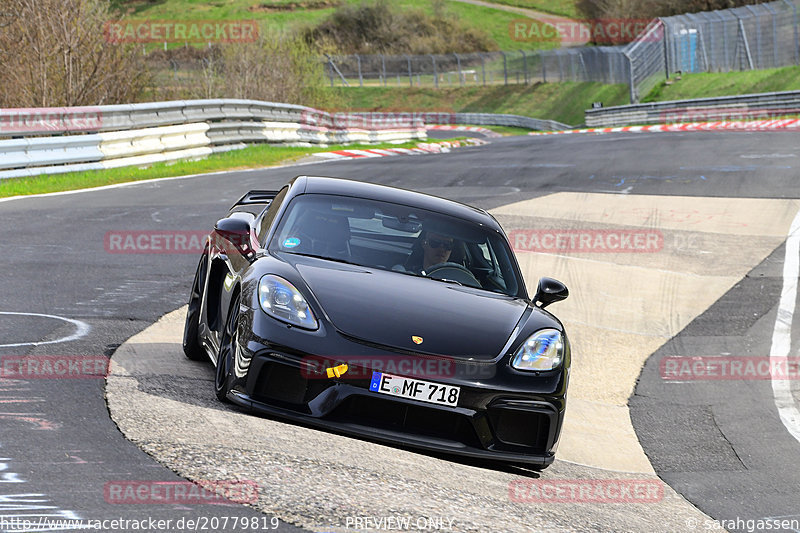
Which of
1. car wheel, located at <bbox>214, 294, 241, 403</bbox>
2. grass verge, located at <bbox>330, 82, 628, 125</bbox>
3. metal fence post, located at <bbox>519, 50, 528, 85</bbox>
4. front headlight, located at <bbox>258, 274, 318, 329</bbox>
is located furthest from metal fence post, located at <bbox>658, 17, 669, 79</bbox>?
front headlight, located at <bbox>258, 274, 318, 329</bbox>

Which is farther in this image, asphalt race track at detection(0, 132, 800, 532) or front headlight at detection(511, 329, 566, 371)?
front headlight at detection(511, 329, 566, 371)

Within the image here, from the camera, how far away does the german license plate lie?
5.31 m

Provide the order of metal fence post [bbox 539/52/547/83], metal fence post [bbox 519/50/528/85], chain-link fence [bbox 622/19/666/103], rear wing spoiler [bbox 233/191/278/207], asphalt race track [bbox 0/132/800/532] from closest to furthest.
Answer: asphalt race track [bbox 0/132/800/532], rear wing spoiler [bbox 233/191/278/207], chain-link fence [bbox 622/19/666/103], metal fence post [bbox 539/52/547/83], metal fence post [bbox 519/50/528/85]

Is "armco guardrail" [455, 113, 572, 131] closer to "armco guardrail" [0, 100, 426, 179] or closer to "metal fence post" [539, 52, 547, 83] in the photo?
"metal fence post" [539, 52, 547, 83]

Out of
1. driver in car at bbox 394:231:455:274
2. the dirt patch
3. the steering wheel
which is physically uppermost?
the dirt patch

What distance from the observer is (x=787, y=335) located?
9977 millimetres

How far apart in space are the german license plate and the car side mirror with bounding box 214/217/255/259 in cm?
148

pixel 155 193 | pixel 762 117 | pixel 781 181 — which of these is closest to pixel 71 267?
pixel 155 193

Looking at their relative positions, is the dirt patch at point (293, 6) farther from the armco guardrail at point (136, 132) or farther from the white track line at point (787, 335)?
the white track line at point (787, 335)

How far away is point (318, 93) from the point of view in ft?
129

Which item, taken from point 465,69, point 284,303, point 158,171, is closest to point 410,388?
point 284,303

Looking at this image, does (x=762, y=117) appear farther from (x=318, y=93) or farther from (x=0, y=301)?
(x=0, y=301)

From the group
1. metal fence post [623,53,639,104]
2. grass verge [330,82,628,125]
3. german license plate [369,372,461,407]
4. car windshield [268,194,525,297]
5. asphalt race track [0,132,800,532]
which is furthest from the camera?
grass verge [330,82,628,125]

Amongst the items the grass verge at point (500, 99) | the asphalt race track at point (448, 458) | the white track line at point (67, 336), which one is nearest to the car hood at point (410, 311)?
the asphalt race track at point (448, 458)
